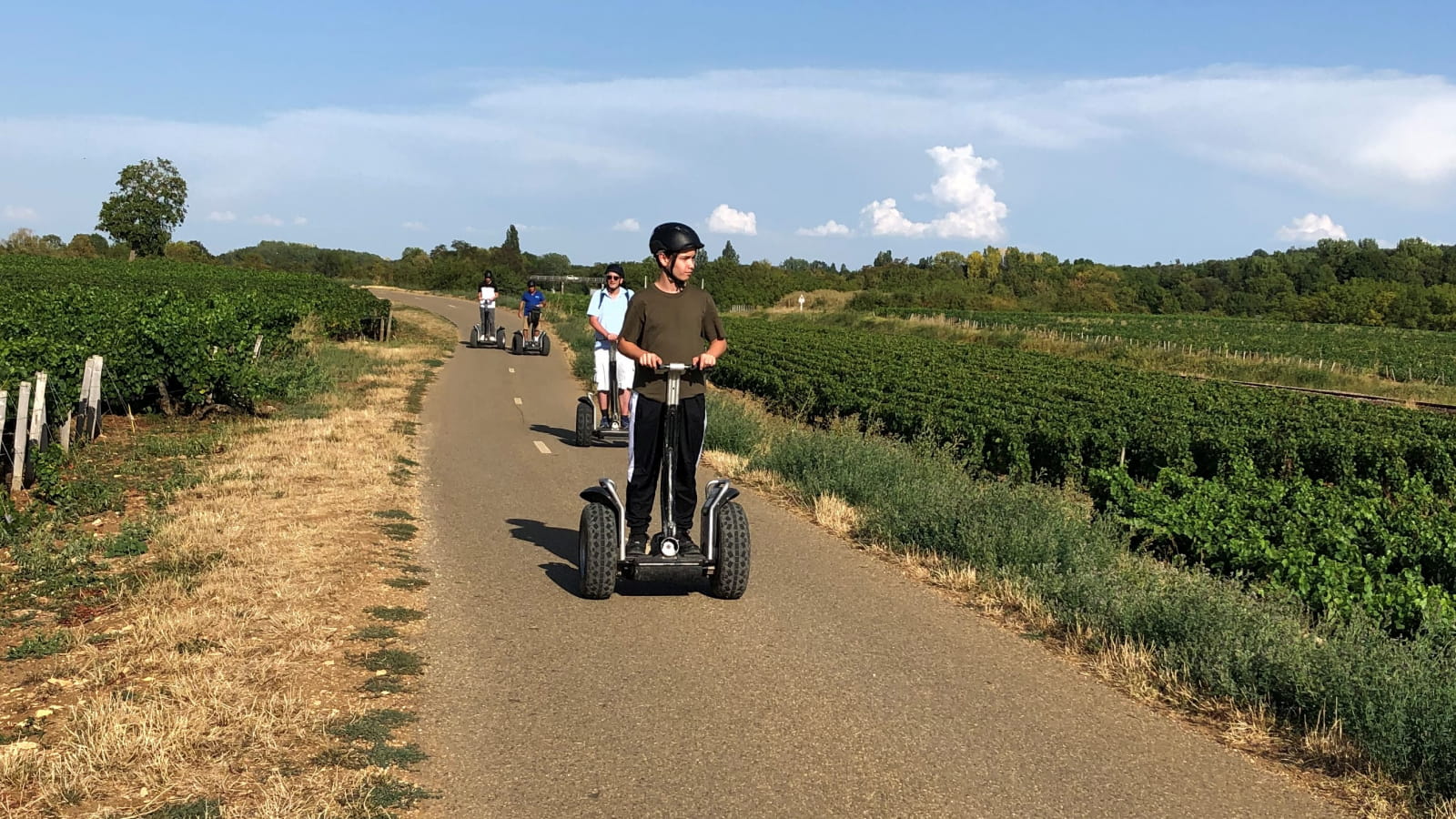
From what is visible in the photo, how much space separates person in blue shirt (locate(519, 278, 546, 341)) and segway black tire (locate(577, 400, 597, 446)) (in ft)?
46.7

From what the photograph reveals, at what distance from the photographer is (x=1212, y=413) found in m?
23.1

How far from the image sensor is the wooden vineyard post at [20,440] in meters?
10.1

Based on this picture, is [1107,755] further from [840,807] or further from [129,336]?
[129,336]

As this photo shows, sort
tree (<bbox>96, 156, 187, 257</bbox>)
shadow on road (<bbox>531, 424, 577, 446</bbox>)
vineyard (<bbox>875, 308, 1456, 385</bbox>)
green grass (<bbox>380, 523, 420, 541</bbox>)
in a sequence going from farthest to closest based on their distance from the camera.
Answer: tree (<bbox>96, 156, 187, 257</bbox>) → vineyard (<bbox>875, 308, 1456, 385</bbox>) → shadow on road (<bbox>531, 424, 577, 446</bbox>) → green grass (<bbox>380, 523, 420, 541</bbox>)

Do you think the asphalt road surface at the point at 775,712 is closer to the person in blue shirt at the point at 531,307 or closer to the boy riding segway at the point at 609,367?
the boy riding segway at the point at 609,367

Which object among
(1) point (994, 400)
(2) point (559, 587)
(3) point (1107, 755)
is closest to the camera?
(3) point (1107, 755)

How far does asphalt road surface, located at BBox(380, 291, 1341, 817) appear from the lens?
4.49 metres

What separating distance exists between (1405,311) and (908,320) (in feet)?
198

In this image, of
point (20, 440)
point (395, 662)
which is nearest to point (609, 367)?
point (20, 440)

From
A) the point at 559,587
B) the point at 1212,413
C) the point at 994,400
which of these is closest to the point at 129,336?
the point at 559,587

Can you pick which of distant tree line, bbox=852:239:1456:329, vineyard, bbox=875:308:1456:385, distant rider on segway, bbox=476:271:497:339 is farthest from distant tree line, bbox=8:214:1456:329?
distant rider on segway, bbox=476:271:497:339

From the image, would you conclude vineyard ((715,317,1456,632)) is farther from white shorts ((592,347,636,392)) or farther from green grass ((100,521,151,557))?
green grass ((100,521,151,557))

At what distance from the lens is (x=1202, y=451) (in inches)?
749

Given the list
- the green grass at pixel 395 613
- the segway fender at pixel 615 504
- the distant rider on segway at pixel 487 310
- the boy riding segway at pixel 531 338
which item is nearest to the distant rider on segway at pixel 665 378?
the segway fender at pixel 615 504
